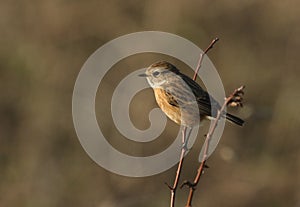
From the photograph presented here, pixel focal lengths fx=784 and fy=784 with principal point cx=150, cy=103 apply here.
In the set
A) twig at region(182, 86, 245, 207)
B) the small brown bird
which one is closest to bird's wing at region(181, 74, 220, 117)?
the small brown bird

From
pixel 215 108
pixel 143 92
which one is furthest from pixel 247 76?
pixel 215 108

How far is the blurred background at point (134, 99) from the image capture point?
9.76 metres

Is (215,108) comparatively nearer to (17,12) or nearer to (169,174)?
(169,174)

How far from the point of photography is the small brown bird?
6.36 metres

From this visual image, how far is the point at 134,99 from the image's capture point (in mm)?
10180

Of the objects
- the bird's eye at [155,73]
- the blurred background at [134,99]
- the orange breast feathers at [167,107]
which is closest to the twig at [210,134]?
the orange breast feathers at [167,107]

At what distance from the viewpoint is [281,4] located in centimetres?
1114

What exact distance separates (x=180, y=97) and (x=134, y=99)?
3.46 meters

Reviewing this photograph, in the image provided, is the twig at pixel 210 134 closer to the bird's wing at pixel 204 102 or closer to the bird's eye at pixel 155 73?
the bird's wing at pixel 204 102

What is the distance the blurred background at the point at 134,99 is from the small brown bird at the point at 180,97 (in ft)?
8.62

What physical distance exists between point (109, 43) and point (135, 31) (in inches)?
16.5

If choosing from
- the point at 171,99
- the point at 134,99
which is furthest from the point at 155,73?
the point at 134,99

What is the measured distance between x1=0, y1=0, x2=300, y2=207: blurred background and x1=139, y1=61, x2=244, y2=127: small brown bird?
2629 millimetres

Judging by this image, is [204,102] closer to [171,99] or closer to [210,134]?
[171,99]
